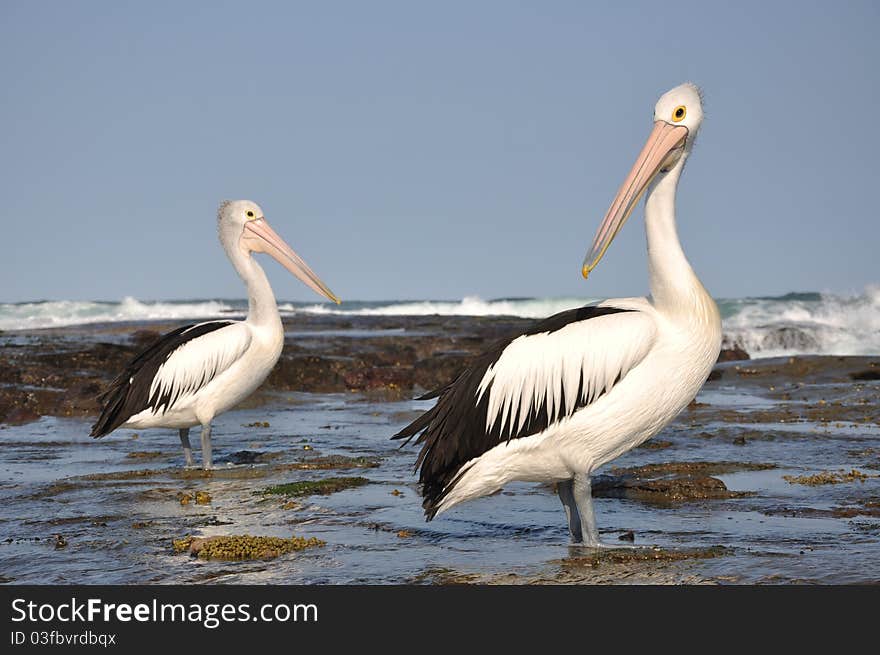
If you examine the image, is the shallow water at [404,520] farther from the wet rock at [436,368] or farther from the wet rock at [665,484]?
the wet rock at [436,368]

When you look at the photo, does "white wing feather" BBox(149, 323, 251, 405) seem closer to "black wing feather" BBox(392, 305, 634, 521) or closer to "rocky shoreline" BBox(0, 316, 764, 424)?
"black wing feather" BBox(392, 305, 634, 521)

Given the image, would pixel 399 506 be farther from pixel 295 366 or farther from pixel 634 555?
pixel 295 366

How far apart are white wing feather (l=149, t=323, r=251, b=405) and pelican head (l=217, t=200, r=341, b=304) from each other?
1.54 meters

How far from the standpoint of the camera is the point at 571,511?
5.95 m

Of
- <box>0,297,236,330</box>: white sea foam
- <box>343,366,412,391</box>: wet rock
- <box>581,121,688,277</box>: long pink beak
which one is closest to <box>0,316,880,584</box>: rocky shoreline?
<box>581,121,688,277</box>: long pink beak

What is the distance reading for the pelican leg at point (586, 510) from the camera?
221 inches

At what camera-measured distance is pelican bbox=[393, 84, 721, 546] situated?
5500 millimetres

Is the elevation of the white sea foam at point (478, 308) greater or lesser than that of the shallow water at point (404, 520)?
greater

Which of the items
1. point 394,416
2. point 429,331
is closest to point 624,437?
point 394,416

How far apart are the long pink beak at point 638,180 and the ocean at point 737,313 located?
21.1 metres

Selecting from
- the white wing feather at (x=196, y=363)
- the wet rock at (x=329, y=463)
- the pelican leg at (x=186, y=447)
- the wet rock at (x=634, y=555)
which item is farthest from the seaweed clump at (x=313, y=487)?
the wet rock at (x=634, y=555)

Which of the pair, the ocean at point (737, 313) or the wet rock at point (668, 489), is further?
the ocean at point (737, 313)

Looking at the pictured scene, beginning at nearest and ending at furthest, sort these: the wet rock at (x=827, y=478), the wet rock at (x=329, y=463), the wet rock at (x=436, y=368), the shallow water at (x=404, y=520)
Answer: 1. the shallow water at (x=404, y=520)
2. the wet rock at (x=827, y=478)
3. the wet rock at (x=329, y=463)
4. the wet rock at (x=436, y=368)
